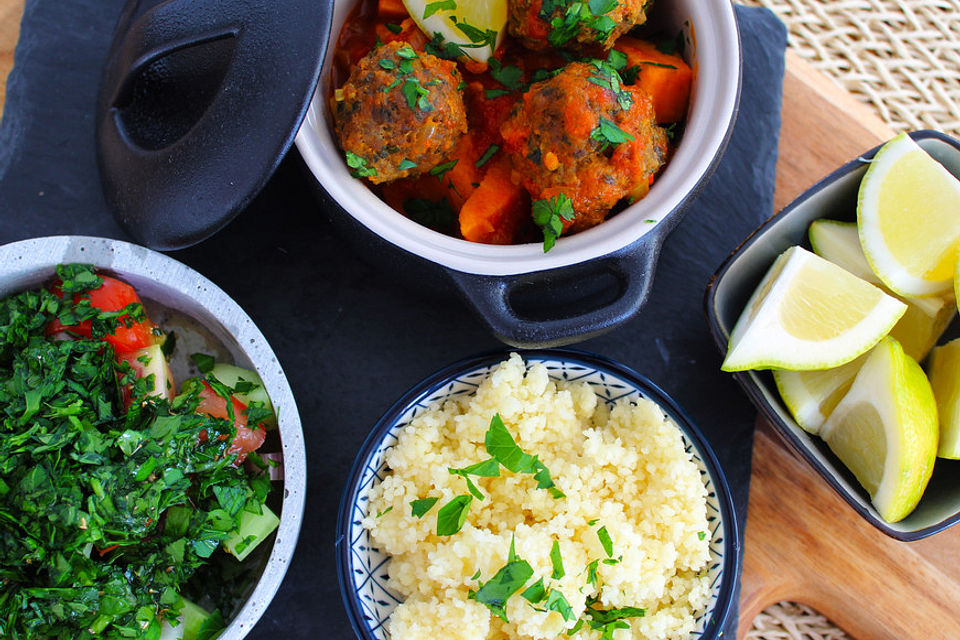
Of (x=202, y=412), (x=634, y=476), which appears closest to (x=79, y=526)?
(x=202, y=412)

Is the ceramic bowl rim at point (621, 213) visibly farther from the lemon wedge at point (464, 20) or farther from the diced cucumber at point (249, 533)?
the diced cucumber at point (249, 533)

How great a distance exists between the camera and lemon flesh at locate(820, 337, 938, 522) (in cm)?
178

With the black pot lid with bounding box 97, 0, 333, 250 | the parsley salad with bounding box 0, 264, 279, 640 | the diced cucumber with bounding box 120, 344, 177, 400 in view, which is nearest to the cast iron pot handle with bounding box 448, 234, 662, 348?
the black pot lid with bounding box 97, 0, 333, 250

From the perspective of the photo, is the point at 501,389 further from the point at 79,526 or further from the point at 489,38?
the point at 79,526

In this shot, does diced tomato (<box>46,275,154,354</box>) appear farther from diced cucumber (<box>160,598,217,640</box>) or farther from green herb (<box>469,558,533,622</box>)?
green herb (<box>469,558,533,622</box>)

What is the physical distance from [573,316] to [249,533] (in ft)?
2.75

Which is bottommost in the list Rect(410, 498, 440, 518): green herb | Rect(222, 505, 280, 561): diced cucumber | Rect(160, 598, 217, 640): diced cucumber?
Rect(160, 598, 217, 640): diced cucumber

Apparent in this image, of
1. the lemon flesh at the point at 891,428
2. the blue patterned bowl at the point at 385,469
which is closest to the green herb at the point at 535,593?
the blue patterned bowl at the point at 385,469

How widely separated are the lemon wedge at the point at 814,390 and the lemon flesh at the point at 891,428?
3cm

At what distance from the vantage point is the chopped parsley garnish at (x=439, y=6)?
1.62 meters

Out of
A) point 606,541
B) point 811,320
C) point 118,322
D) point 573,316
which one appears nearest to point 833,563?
point 811,320

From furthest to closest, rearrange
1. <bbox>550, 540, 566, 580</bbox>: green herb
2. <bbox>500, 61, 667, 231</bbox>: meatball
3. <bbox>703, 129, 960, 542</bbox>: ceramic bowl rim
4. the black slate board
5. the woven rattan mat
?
the woven rattan mat → the black slate board → <bbox>703, 129, 960, 542</bbox>: ceramic bowl rim → <bbox>550, 540, 566, 580</bbox>: green herb → <bbox>500, 61, 667, 231</bbox>: meatball

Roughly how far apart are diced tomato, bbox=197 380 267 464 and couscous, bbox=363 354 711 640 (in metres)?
0.30

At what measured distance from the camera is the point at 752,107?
87.8 inches
